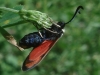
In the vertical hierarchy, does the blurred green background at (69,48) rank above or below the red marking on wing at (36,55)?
below

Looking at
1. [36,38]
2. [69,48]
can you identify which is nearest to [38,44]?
[36,38]

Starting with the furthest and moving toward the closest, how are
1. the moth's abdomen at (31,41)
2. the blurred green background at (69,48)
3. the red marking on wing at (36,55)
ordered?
the blurred green background at (69,48), the moth's abdomen at (31,41), the red marking on wing at (36,55)

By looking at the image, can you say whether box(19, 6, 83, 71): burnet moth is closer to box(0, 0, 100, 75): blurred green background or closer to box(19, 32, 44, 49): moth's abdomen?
box(19, 32, 44, 49): moth's abdomen

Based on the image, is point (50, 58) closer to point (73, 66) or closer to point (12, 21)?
point (73, 66)

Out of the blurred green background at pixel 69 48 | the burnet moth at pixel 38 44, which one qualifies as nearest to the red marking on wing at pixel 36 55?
the burnet moth at pixel 38 44

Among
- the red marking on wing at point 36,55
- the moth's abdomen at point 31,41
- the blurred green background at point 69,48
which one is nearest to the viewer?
the red marking on wing at point 36,55

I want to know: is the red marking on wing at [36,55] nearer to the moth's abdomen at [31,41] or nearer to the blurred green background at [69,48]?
the moth's abdomen at [31,41]

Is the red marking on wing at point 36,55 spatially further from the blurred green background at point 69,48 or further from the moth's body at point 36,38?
the blurred green background at point 69,48

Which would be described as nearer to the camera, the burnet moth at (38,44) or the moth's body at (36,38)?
the burnet moth at (38,44)

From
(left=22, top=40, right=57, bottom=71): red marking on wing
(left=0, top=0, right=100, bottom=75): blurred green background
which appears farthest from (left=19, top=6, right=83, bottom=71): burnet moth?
(left=0, top=0, right=100, bottom=75): blurred green background
